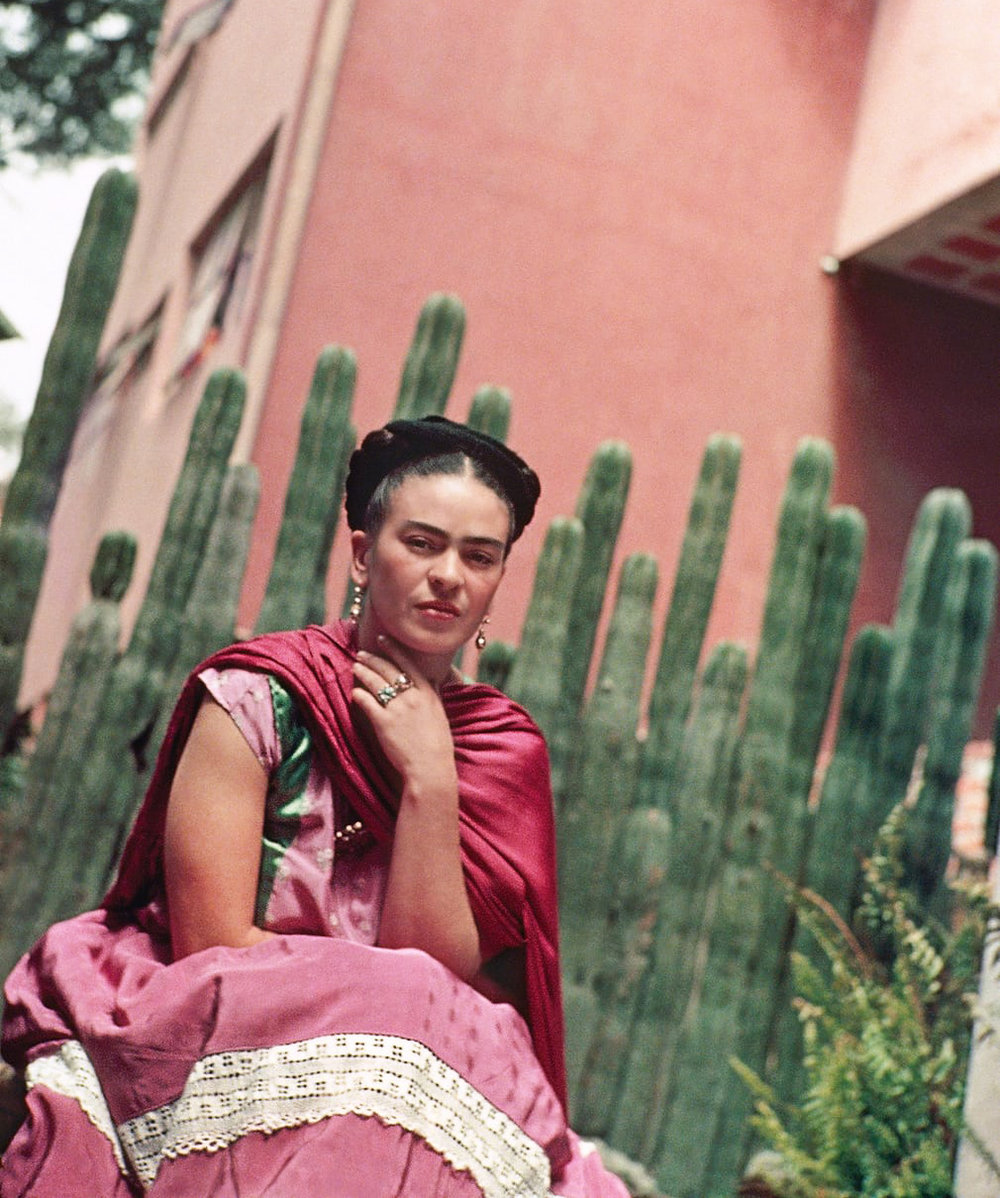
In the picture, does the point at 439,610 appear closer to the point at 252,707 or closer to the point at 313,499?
the point at 252,707

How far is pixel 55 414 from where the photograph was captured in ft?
13.8

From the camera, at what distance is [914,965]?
4.15 metres

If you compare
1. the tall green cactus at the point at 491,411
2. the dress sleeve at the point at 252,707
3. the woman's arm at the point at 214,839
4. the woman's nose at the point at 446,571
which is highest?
the tall green cactus at the point at 491,411

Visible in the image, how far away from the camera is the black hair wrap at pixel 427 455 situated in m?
2.25

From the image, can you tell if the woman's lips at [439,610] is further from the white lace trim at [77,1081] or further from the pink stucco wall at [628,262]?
the pink stucco wall at [628,262]

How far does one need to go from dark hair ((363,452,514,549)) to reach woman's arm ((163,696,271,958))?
38 centimetres

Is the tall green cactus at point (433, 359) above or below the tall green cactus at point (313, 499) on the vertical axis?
above

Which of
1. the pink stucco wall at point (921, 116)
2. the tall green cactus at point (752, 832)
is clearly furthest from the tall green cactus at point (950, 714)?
the pink stucco wall at point (921, 116)

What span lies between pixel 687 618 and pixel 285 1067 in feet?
9.60

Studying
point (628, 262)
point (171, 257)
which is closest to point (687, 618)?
point (628, 262)

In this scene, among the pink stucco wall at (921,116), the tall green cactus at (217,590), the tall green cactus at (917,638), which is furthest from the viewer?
the pink stucco wall at (921,116)

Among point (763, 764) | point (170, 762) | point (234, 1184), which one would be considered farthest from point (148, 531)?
point (234, 1184)

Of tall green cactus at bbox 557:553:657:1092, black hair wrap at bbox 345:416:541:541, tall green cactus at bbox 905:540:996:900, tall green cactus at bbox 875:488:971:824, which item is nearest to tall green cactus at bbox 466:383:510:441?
tall green cactus at bbox 557:553:657:1092

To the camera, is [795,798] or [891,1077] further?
[795,798]
